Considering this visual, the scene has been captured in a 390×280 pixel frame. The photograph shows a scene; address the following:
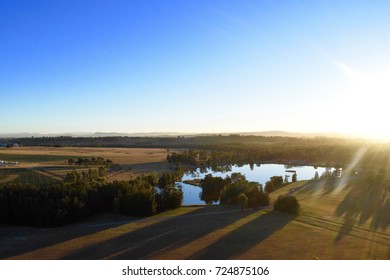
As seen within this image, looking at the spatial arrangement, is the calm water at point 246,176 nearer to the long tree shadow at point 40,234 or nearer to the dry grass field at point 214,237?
the dry grass field at point 214,237

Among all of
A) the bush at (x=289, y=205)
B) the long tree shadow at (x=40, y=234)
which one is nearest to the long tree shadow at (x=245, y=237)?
the bush at (x=289, y=205)

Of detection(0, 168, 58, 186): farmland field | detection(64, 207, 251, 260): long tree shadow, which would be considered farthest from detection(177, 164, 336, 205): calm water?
detection(0, 168, 58, 186): farmland field

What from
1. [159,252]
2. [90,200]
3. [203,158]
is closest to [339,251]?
[159,252]

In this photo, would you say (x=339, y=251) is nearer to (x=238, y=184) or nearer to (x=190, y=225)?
(x=190, y=225)

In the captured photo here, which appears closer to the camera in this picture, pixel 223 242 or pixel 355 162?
pixel 223 242

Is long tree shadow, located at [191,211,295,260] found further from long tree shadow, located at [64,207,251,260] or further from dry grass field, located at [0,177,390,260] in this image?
long tree shadow, located at [64,207,251,260]

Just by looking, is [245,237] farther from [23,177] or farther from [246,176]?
[246,176]
